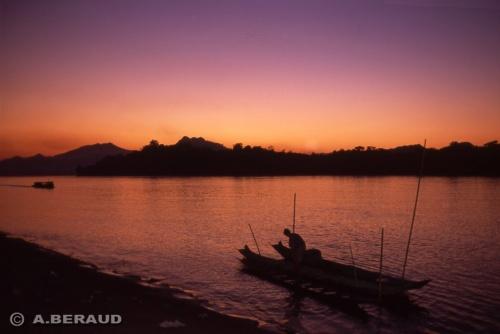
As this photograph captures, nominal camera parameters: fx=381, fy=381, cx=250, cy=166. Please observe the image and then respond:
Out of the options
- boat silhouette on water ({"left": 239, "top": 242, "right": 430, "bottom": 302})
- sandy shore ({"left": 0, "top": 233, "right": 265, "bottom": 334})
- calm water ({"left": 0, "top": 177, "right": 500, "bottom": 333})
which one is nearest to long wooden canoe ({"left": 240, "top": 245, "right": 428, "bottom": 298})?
boat silhouette on water ({"left": 239, "top": 242, "right": 430, "bottom": 302})

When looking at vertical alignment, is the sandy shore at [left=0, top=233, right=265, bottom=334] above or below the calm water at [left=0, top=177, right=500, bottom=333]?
above

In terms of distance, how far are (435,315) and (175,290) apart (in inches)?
410

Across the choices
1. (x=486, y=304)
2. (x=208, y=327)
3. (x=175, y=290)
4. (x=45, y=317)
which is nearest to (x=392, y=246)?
(x=486, y=304)

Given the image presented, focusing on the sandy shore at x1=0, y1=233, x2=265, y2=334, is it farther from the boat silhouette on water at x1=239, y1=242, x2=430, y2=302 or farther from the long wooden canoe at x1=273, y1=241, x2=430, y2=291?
the long wooden canoe at x1=273, y1=241, x2=430, y2=291

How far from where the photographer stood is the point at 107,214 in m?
52.8

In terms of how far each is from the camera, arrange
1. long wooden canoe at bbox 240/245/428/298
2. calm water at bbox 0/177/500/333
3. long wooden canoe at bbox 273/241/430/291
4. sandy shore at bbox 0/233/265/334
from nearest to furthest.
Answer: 1. sandy shore at bbox 0/233/265/334
2. calm water at bbox 0/177/500/333
3. long wooden canoe at bbox 273/241/430/291
4. long wooden canoe at bbox 240/245/428/298

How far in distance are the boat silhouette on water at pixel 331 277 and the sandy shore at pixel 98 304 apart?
17.1 ft

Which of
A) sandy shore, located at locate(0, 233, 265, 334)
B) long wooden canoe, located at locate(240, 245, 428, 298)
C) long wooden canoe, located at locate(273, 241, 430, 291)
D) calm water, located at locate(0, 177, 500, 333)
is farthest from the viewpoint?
long wooden canoe, located at locate(240, 245, 428, 298)

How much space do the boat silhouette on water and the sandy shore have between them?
520 cm

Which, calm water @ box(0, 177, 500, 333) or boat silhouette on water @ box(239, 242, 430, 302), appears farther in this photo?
boat silhouette on water @ box(239, 242, 430, 302)

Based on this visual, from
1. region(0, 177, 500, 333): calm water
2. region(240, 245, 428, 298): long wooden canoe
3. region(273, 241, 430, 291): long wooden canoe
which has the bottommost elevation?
region(0, 177, 500, 333): calm water

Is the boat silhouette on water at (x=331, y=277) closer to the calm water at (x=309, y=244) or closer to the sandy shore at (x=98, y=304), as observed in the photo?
the calm water at (x=309, y=244)

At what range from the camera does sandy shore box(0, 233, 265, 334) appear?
9.93 m

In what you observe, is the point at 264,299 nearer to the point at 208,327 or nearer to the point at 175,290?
the point at 175,290
